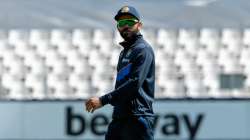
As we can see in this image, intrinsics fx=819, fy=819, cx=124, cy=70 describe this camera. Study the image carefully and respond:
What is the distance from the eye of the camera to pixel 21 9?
11828 millimetres

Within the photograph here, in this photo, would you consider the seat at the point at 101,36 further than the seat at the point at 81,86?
Yes

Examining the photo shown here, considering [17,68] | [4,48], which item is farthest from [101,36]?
[4,48]

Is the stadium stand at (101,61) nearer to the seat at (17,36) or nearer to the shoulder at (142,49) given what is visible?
the seat at (17,36)

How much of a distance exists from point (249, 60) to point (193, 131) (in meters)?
1.47

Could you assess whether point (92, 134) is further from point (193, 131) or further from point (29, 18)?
point (29, 18)

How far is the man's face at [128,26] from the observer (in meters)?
3.97

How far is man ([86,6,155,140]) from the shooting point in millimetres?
3937

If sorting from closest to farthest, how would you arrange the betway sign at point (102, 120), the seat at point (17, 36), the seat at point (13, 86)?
the betway sign at point (102, 120) → the seat at point (13, 86) → the seat at point (17, 36)

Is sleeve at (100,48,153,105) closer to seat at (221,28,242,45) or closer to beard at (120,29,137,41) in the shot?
beard at (120,29,137,41)

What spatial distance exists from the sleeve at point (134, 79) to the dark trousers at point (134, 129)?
129 mm

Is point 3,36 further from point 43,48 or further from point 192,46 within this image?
point 192,46

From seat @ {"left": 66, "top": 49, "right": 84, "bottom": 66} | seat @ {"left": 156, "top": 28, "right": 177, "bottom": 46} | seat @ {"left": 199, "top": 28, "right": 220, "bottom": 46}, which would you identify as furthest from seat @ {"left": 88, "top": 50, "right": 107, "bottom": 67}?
seat @ {"left": 199, "top": 28, "right": 220, "bottom": 46}

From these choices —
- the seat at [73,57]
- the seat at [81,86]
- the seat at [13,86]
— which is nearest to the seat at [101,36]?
the seat at [73,57]

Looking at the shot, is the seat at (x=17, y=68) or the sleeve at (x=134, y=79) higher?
the seat at (x=17, y=68)
